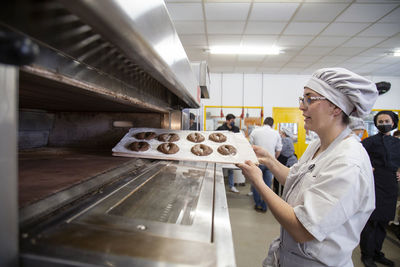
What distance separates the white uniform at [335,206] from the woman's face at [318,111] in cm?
12

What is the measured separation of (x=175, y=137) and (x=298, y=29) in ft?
10.8

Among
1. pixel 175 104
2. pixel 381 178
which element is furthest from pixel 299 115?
pixel 175 104

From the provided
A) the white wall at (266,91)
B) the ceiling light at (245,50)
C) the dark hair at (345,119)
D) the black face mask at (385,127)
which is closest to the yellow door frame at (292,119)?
the white wall at (266,91)

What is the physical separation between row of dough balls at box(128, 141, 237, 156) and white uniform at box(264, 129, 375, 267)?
2.31ft

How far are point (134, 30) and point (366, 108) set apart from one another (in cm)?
108

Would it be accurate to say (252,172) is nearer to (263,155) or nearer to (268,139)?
(263,155)

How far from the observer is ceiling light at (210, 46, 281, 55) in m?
4.58

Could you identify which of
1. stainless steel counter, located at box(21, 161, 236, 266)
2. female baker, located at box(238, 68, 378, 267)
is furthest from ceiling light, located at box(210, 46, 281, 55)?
stainless steel counter, located at box(21, 161, 236, 266)

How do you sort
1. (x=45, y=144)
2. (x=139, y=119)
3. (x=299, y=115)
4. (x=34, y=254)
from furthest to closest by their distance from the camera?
(x=299, y=115) → (x=139, y=119) → (x=45, y=144) → (x=34, y=254)

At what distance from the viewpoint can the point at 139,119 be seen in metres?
1.88

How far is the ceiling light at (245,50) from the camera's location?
15.0ft

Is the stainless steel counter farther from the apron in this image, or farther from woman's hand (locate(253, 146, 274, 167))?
woman's hand (locate(253, 146, 274, 167))

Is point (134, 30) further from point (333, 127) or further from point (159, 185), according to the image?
point (333, 127)

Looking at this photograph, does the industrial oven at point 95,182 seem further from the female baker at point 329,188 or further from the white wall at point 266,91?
the white wall at point 266,91
